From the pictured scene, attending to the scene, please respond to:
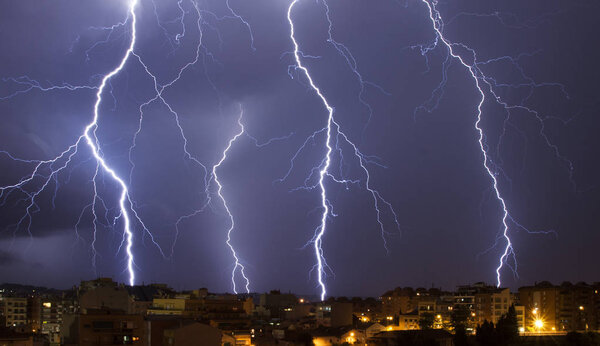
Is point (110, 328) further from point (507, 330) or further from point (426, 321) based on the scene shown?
point (426, 321)

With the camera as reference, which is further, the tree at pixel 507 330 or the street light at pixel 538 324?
the street light at pixel 538 324

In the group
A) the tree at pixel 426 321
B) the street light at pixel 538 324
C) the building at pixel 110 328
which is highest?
the building at pixel 110 328

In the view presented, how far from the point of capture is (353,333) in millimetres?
25609

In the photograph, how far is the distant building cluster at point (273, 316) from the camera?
67.0 ft

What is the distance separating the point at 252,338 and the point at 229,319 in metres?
2.25

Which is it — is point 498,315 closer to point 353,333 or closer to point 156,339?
point 353,333

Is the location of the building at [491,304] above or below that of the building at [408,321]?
above

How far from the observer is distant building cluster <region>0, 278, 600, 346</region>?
20427 millimetres

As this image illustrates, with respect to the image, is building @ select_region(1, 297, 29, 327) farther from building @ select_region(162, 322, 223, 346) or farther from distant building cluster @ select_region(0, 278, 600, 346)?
building @ select_region(162, 322, 223, 346)

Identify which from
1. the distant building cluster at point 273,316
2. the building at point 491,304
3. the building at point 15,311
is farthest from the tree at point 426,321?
the building at point 15,311

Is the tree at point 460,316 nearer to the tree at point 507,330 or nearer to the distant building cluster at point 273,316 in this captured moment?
the distant building cluster at point 273,316

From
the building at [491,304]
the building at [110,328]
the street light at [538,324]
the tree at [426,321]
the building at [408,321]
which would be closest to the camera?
the building at [110,328]

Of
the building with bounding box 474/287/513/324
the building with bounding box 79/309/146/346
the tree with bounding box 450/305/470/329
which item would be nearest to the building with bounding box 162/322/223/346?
the building with bounding box 79/309/146/346

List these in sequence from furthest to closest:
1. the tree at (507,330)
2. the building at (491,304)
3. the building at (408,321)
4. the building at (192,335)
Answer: the building at (408,321) < the building at (491,304) < the tree at (507,330) < the building at (192,335)
